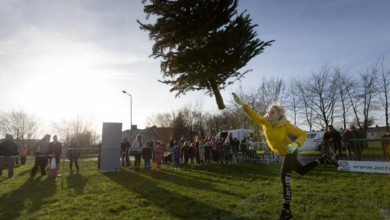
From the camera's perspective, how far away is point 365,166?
33.0 feet

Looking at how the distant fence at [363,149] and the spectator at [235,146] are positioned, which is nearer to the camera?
the distant fence at [363,149]

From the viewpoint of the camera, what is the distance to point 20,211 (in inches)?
219

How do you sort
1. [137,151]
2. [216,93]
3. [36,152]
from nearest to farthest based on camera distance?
[216,93] < [36,152] < [137,151]

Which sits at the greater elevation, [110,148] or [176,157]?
[110,148]

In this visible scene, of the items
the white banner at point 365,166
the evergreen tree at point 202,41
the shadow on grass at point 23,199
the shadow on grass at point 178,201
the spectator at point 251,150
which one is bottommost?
the shadow on grass at point 23,199

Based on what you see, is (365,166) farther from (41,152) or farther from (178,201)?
(41,152)

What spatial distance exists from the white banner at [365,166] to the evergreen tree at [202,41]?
21.6 ft

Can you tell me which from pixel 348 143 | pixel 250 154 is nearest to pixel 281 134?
pixel 348 143

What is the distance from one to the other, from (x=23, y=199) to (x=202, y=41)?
8.04 m

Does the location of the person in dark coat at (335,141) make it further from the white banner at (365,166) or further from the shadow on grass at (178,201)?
the shadow on grass at (178,201)

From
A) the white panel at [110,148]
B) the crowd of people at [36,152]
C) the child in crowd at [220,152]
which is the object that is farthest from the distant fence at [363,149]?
the crowd of people at [36,152]

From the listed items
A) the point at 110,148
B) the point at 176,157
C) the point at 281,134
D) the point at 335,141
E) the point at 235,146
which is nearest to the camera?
the point at 281,134

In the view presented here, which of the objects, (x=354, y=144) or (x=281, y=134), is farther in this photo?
(x=354, y=144)

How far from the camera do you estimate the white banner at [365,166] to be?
31.2 ft
